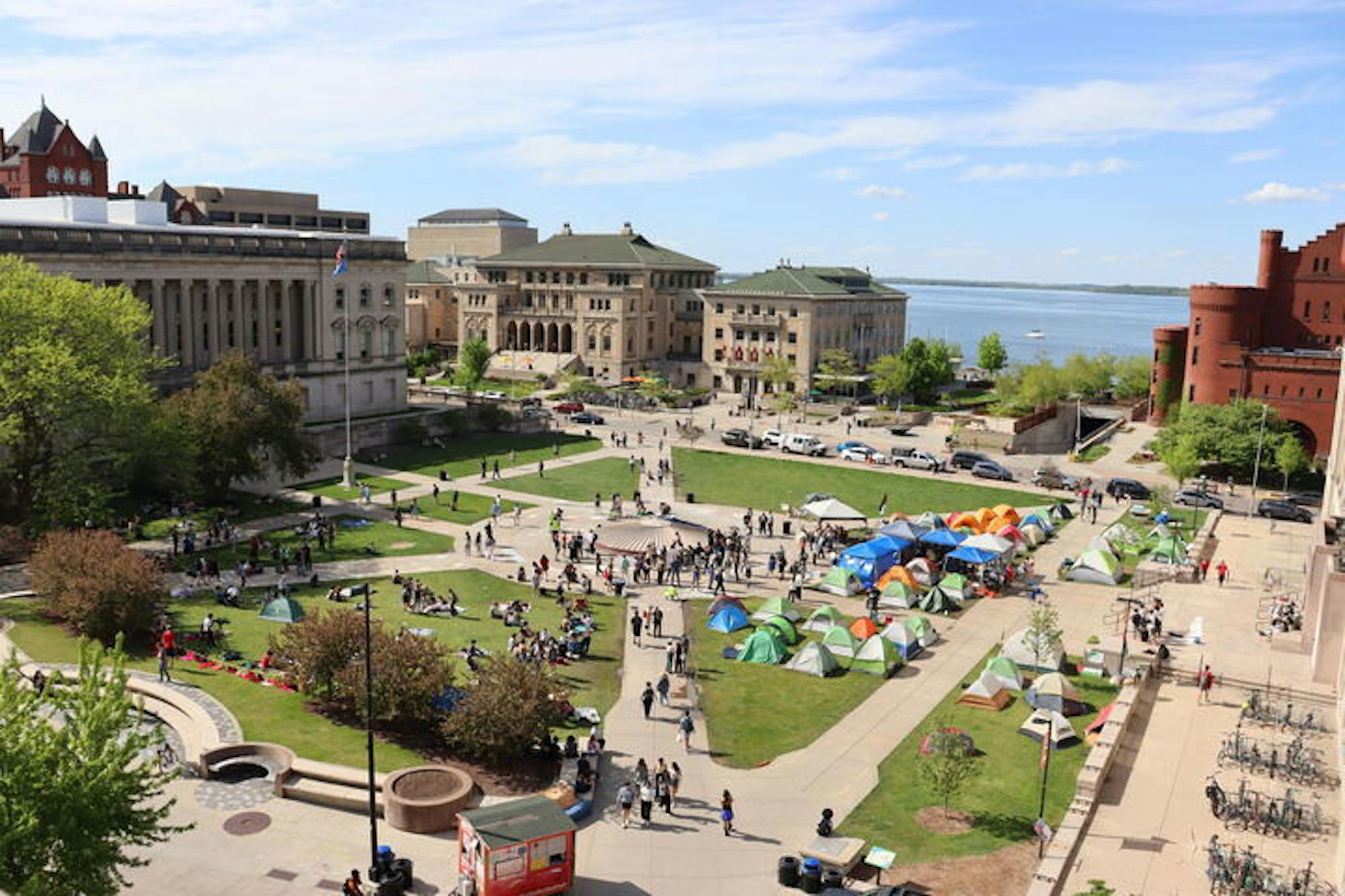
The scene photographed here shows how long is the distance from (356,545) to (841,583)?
2201cm

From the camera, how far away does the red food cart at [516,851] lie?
72.2 feet

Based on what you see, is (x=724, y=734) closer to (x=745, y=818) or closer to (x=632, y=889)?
(x=745, y=818)

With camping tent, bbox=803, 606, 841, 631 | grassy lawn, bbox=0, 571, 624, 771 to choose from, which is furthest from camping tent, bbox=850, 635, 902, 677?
grassy lawn, bbox=0, 571, 624, 771

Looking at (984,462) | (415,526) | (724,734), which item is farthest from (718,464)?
(724,734)

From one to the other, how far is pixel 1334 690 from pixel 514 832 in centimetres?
2755

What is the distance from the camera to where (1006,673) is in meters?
35.2

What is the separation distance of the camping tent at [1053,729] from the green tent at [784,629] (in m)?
9.19

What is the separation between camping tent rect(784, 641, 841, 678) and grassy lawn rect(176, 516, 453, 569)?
19676 millimetres

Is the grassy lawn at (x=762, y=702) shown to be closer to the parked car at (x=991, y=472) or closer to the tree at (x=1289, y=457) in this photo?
the parked car at (x=991, y=472)

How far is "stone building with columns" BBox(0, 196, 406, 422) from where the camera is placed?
67062mm

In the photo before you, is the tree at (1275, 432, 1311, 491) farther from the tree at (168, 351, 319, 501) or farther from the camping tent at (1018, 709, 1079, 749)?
the tree at (168, 351, 319, 501)

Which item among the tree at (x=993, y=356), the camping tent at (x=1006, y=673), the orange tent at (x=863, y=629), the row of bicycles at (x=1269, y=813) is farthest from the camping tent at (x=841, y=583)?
the tree at (x=993, y=356)

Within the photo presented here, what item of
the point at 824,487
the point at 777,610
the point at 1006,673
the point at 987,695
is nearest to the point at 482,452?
the point at 824,487

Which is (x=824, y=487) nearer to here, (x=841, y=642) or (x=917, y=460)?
(x=917, y=460)
